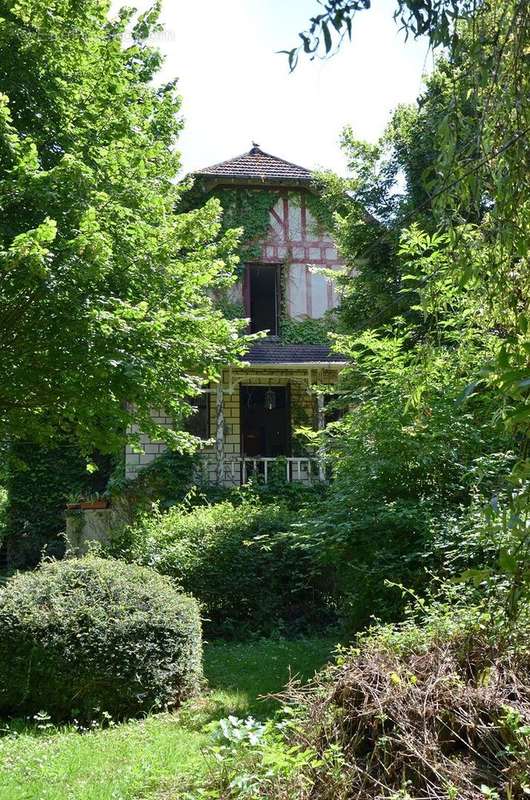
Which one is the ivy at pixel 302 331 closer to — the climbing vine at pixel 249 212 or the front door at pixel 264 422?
the front door at pixel 264 422

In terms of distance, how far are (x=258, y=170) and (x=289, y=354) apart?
5037 mm

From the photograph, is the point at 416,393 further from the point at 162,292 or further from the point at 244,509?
the point at 244,509

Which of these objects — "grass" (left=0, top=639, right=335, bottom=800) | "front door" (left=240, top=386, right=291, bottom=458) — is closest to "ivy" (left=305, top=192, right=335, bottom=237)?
"front door" (left=240, top=386, right=291, bottom=458)

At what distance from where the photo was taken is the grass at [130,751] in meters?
4.95

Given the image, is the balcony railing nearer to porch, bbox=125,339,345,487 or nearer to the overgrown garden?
porch, bbox=125,339,345,487

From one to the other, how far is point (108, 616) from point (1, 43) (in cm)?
698

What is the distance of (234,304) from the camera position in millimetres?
20016

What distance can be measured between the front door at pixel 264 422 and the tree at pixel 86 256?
9.38 m

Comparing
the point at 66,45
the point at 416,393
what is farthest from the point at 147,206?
the point at 416,393

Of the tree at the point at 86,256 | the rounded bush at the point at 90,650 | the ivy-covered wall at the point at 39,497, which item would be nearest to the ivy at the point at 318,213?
the ivy-covered wall at the point at 39,497

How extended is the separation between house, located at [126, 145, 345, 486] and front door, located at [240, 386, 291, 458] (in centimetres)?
3

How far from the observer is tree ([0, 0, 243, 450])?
27.5ft

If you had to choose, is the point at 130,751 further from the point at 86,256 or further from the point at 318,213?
the point at 318,213

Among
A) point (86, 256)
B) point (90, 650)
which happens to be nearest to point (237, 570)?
point (90, 650)
